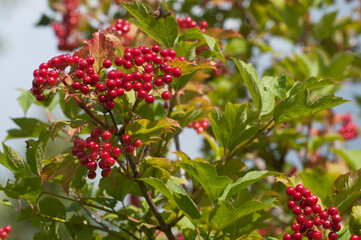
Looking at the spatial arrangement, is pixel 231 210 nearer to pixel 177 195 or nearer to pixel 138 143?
pixel 177 195

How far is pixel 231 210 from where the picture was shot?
1030 mm

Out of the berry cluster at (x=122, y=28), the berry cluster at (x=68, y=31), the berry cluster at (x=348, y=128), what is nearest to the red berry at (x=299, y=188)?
the berry cluster at (x=122, y=28)

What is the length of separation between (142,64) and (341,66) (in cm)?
184

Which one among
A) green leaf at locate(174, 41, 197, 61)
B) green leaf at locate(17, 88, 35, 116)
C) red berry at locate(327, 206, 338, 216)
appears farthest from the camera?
green leaf at locate(17, 88, 35, 116)

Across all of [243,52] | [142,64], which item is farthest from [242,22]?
[142,64]

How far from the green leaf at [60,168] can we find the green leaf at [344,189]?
76 centimetres

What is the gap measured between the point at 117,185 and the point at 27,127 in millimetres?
525

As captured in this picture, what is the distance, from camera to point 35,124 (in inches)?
63.1

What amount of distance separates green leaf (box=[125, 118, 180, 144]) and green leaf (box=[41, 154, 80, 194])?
18 centimetres

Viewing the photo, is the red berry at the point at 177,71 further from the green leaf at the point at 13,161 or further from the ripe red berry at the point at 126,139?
the green leaf at the point at 13,161

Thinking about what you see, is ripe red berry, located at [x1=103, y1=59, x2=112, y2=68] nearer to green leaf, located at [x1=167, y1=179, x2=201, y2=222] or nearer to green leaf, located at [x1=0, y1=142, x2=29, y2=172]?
green leaf, located at [x1=167, y1=179, x2=201, y2=222]

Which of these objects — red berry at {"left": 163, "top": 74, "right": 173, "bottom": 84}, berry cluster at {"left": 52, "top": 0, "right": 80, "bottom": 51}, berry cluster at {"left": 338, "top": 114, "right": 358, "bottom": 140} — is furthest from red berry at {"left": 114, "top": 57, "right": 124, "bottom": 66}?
berry cluster at {"left": 338, "top": 114, "right": 358, "bottom": 140}

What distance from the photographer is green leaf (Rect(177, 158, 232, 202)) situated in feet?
3.41

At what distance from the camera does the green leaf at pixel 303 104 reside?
1.16m
